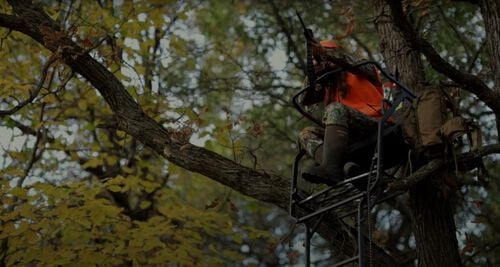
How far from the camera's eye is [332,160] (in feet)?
15.6

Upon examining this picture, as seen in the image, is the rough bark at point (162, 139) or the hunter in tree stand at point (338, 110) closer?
the hunter in tree stand at point (338, 110)

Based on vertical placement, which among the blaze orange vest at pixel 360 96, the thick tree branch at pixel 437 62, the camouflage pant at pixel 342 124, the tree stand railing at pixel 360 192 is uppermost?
the thick tree branch at pixel 437 62

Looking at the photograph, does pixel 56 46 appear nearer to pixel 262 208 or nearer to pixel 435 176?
pixel 435 176

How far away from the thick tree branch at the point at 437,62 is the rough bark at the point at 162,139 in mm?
1358

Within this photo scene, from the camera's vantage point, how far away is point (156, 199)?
10.5 metres

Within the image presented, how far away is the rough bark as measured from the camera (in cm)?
542

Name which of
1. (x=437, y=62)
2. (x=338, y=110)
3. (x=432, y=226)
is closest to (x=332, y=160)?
(x=338, y=110)

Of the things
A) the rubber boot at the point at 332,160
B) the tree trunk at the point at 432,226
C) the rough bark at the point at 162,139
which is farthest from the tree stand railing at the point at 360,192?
the tree trunk at the point at 432,226

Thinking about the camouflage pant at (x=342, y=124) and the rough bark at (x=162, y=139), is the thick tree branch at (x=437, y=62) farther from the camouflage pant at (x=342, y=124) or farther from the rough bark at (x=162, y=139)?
the rough bark at (x=162, y=139)

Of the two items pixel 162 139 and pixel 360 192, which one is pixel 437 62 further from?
pixel 162 139

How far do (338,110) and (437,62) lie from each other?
81 cm

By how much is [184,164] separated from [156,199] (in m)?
5.20

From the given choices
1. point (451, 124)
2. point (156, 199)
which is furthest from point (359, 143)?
point (156, 199)

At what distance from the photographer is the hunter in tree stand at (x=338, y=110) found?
478 cm
